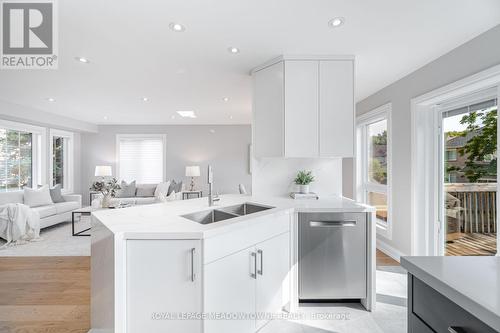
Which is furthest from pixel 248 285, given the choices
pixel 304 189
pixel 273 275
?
pixel 304 189

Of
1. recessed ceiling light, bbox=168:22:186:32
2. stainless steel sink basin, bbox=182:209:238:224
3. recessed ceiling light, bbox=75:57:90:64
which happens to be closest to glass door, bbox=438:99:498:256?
stainless steel sink basin, bbox=182:209:238:224

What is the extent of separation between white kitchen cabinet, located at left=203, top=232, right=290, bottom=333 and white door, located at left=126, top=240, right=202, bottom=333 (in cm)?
10

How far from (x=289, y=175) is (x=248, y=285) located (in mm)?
1523

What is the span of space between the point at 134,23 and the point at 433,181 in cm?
350

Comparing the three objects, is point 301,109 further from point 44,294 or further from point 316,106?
point 44,294

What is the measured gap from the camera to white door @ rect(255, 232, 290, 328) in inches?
64.6

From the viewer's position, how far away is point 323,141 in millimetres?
2400

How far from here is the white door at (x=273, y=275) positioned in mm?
1642

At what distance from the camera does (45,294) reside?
88.0 inches

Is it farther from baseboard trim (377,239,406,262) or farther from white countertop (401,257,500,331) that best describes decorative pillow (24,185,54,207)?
baseboard trim (377,239,406,262)

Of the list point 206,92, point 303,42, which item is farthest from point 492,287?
point 206,92

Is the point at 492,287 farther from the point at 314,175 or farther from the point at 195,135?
the point at 195,135

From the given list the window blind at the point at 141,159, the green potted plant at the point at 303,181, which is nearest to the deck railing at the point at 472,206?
the green potted plant at the point at 303,181

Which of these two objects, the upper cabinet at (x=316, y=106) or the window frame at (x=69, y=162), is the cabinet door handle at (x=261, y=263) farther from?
the window frame at (x=69, y=162)
